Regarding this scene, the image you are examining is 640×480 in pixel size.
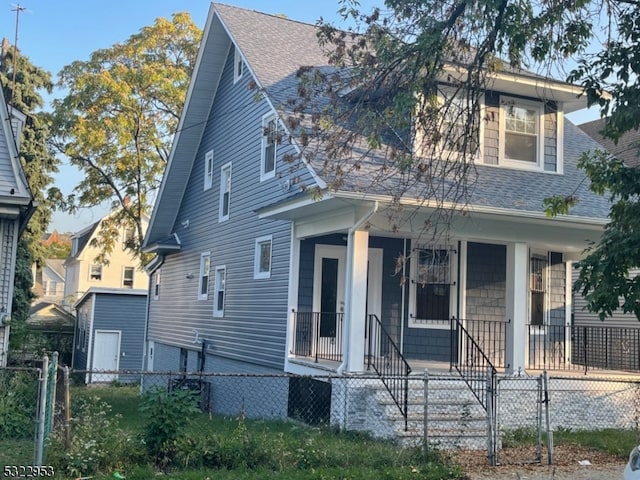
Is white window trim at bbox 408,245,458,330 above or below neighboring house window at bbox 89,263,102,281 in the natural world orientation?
below

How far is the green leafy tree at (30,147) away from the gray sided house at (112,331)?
153 inches

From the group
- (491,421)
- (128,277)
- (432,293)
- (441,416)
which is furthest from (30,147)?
(128,277)

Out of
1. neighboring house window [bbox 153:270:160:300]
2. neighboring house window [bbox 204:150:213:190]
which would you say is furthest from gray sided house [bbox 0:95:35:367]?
neighboring house window [bbox 153:270:160:300]

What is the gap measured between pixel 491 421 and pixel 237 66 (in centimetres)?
1171

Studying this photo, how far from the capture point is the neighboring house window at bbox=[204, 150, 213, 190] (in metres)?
19.1

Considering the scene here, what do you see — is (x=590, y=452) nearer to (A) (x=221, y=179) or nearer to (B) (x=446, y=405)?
(B) (x=446, y=405)

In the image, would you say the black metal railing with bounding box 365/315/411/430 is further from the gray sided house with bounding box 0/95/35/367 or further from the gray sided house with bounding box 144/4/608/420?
the gray sided house with bounding box 0/95/35/367

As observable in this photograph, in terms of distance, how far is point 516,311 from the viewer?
11.7m

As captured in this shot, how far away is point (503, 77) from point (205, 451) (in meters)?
9.03

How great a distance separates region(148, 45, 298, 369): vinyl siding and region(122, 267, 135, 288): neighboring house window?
26.7 meters

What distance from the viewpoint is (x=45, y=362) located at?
7.27 metres

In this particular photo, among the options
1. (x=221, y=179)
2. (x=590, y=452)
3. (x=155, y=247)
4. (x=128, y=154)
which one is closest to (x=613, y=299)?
(x=590, y=452)

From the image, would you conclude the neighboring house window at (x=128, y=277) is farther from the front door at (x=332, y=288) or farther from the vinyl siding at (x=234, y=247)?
the front door at (x=332, y=288)

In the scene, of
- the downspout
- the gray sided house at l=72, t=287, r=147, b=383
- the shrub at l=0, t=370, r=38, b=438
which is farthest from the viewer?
the gray sided house at l=72, t=287, r=147, b=383
